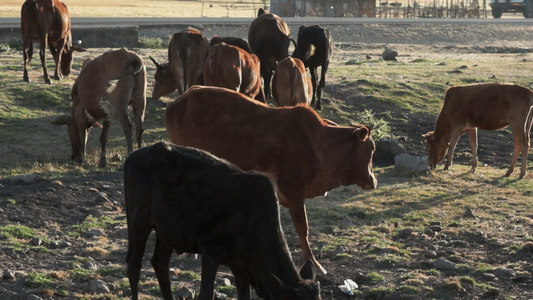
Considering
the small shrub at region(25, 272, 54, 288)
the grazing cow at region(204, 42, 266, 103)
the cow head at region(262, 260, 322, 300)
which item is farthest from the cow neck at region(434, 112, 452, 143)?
the cow head at region(262, 260, 322, 300)

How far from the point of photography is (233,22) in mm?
40781

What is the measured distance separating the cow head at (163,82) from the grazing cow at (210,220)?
425 inches

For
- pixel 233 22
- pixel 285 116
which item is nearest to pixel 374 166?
pixel 285 116

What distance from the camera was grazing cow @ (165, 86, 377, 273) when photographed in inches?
396

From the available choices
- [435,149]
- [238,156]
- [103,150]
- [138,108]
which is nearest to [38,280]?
[238,156]

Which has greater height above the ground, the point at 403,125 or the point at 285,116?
the point at 285,116

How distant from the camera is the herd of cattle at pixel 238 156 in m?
7.58

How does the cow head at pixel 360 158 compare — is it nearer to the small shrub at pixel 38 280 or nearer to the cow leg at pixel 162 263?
the cow leg at pixel 162 263

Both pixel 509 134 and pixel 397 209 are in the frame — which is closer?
pixel 397 209

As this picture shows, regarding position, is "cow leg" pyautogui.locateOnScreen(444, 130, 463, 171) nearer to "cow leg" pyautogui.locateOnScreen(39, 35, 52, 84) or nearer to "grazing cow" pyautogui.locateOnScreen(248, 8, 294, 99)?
"grazing cow" pyautogui.locateOnScreen(248, 8, 294, 99)

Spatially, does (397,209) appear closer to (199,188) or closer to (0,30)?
(199,188)

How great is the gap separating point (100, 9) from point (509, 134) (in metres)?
46.6

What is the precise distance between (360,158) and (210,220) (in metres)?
2.91

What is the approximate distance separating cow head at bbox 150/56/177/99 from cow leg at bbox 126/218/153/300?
1083 centimetres
